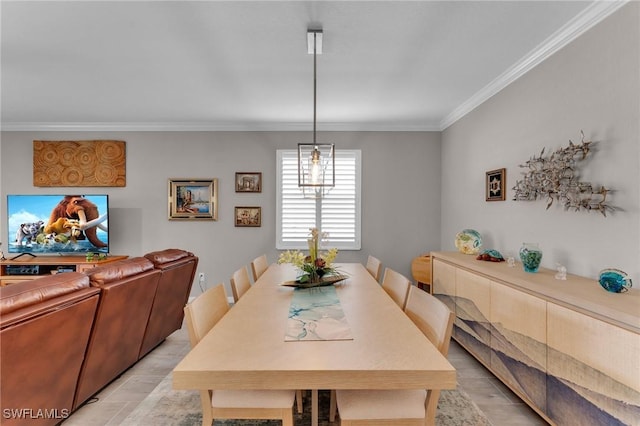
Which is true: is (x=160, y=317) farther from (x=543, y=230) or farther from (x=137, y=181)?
(x=543, y=230)

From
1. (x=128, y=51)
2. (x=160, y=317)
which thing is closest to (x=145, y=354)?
(x=160, y=317)

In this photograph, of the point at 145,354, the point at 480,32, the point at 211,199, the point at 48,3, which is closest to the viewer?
the point at 48,3

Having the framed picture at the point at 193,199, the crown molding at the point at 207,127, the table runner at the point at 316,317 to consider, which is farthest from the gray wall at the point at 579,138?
the framed picture at the point at 193,199

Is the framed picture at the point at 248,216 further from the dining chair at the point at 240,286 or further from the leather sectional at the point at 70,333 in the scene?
the dining chair at the point at 240,286

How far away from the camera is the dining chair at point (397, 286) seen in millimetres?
2039

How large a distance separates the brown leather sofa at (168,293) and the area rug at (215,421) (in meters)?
0.61

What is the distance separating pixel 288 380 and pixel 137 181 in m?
4.55

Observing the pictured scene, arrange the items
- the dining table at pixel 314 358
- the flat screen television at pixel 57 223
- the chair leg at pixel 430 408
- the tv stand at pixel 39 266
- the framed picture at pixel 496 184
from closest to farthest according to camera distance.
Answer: the dining table at pixel 314 358
the chair leg at pixel 430 408
the framed picture at pixel 496 184
the tv stand at pixel 39 266
the flat screen television at pixel 57 223

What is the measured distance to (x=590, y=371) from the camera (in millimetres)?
1543

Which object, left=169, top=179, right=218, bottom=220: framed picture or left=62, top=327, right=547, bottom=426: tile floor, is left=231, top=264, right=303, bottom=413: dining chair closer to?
left=62, top=327, right=547, bottom=426: tile floor

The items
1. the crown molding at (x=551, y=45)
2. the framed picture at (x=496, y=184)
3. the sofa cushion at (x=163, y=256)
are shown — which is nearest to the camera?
the crown molding at (x=551, y=45)

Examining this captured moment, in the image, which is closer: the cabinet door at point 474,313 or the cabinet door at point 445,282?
the cabinet door at point 474,313

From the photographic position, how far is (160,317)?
9.49ft

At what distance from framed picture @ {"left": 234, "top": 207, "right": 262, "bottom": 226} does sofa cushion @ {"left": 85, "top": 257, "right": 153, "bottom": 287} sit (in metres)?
2.20
